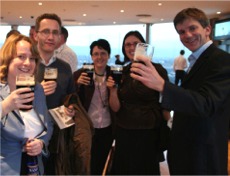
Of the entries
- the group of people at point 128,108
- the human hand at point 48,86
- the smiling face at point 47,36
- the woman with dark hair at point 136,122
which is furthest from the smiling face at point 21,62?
the woman with dark hair at point 136,122

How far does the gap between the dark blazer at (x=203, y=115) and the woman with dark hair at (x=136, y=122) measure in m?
0.63

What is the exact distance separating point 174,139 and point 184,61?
10914mm

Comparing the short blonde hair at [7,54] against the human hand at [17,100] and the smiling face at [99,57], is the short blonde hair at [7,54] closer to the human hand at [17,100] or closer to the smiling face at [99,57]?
the human hand at [17,100]

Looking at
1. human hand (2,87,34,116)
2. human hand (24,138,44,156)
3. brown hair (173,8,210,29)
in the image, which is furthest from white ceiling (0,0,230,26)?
human hand (2,87,34,116)

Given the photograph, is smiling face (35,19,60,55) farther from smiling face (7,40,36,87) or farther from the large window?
the large window

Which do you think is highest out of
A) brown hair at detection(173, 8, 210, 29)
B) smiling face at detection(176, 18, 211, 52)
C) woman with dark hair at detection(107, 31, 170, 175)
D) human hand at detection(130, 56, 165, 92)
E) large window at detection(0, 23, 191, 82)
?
large window at detection(0, 23, 191, 82)

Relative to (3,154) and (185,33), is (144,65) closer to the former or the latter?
(185,33)

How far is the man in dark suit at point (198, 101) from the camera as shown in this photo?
1.41 m

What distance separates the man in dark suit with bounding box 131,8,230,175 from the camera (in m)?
1.41

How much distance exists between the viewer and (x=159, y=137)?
2480mm

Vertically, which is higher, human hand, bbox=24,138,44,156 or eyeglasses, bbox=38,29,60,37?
eyeglasses, bbox=38,29,60,37

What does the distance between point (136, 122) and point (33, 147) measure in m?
1.03

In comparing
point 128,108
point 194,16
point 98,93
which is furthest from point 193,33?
point 98,93

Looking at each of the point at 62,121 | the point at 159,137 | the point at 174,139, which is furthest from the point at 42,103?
the point at 159,137
